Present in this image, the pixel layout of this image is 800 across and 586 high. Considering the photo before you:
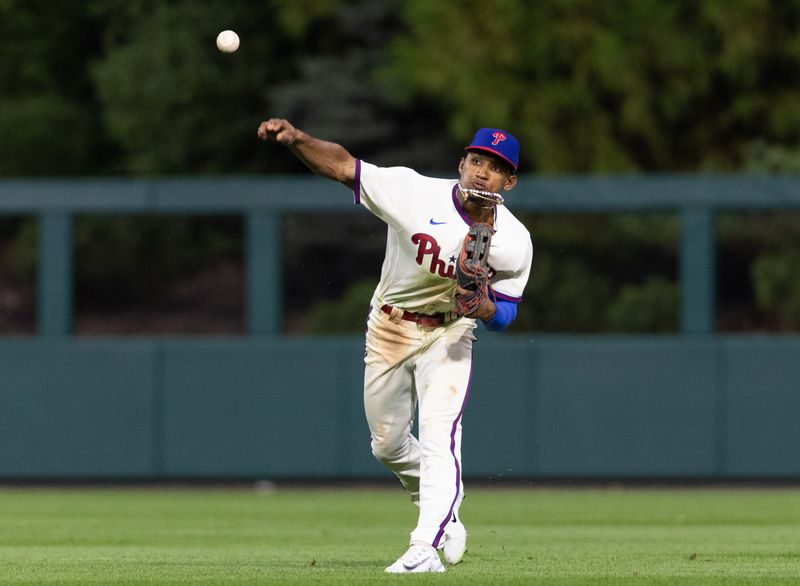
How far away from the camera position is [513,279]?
778cm

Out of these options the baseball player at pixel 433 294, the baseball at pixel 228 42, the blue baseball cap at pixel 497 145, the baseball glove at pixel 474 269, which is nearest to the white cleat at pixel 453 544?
the baseball player at pixel 433 294

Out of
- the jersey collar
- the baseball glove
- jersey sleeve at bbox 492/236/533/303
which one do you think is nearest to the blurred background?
jersey sleeve at bbox 492/236/533/303

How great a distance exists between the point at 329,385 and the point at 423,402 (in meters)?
6.66

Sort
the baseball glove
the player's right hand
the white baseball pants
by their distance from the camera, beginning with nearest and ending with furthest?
the player's right hand → the baseball glove → the white baseball pants

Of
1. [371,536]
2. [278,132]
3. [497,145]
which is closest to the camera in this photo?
[278,132]

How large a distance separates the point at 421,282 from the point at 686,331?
6.89 metres

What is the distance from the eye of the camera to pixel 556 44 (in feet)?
74.5

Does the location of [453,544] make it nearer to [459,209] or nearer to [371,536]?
[459,209]

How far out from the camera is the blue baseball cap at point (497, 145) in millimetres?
7500

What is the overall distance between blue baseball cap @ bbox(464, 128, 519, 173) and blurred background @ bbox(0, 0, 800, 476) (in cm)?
652

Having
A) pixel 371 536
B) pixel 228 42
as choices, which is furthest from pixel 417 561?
pixel 371 536

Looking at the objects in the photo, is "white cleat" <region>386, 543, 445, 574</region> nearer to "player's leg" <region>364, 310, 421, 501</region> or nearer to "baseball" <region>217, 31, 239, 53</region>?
"player's leg" <region>364, 310, 421, 501</region>

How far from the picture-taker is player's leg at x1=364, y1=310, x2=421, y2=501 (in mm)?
7879

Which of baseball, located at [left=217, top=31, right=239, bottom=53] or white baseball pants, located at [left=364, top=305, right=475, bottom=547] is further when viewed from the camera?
baseball, located at [left=217, top=31, right=239, bottom=53]
